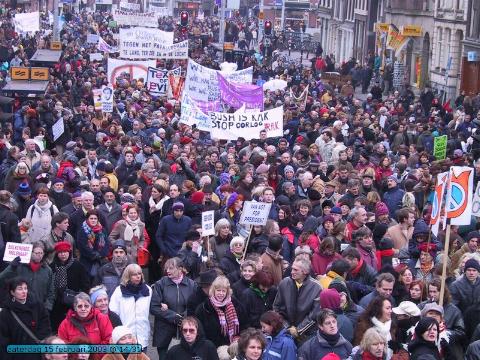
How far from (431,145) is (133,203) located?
9.95 meters

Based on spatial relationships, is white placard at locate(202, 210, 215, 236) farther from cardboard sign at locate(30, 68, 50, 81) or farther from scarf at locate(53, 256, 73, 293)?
cardboard sign at locate(30, 68, 50, 81)

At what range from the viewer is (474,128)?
24.6 meters

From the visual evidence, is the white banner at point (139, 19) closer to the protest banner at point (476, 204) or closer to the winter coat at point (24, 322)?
Answer: the protest banner at point (476, 204)

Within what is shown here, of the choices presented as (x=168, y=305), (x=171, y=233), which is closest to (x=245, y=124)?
(x=171, y=233)

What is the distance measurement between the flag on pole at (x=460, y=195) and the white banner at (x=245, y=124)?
8.78 meters

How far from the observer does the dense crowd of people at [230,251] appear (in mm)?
9031

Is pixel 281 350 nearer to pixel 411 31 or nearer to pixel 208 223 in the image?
pixel 208 223

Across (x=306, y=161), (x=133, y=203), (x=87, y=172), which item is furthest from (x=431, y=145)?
(x=133, y=203)

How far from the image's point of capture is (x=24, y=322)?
939 centimetres

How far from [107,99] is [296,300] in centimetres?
1385

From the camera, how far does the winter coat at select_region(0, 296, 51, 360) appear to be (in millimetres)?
9094

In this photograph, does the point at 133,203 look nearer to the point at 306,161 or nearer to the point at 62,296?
the point at 62,296

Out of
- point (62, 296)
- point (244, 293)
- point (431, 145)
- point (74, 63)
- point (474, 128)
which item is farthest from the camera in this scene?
point (74, 63)

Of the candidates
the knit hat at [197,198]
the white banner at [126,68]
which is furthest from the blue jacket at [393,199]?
the white banner at [126,68]
